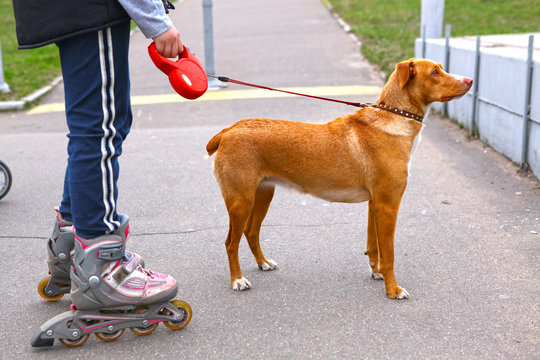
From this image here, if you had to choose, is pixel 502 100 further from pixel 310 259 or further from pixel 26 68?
pixel 26 68

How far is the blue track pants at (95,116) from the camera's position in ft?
9.77

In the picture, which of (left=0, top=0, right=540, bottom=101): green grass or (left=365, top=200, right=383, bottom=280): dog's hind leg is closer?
(left=365, top=200, right=383, bottom=280): dog's hind leg

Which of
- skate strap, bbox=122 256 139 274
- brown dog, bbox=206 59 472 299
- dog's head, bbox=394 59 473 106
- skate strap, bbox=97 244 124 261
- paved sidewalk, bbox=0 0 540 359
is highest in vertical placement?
dog's head, bbox=394 59 473 106

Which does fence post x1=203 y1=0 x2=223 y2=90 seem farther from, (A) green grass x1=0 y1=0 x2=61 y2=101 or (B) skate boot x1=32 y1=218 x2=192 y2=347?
(B) skate boot x1=32 y1=218 x2=192 y2=347

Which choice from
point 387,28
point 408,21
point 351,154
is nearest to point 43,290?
point 351,154

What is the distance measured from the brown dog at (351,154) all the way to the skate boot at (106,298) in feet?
2.46

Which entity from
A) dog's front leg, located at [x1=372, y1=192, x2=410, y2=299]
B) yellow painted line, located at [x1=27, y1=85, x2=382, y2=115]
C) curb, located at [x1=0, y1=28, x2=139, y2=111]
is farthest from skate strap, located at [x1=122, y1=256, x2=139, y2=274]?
curb, located at [x1=0, y1=28, x2=139, y2=111]

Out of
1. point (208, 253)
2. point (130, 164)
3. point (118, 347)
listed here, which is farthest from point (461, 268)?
point (130, 164)

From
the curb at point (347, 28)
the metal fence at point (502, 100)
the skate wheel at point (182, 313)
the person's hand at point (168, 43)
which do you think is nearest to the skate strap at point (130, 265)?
the skate wheel at point (182, 313)

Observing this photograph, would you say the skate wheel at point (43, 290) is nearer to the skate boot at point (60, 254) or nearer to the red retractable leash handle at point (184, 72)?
the skate boot at point (60, 254)

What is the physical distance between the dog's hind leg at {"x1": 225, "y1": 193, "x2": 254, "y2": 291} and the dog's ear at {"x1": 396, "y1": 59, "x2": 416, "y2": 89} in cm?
113

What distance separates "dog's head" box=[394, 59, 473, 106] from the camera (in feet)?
12.3

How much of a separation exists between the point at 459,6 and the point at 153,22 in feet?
57.7

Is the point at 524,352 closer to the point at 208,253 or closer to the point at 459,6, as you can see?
the point at 208,253
